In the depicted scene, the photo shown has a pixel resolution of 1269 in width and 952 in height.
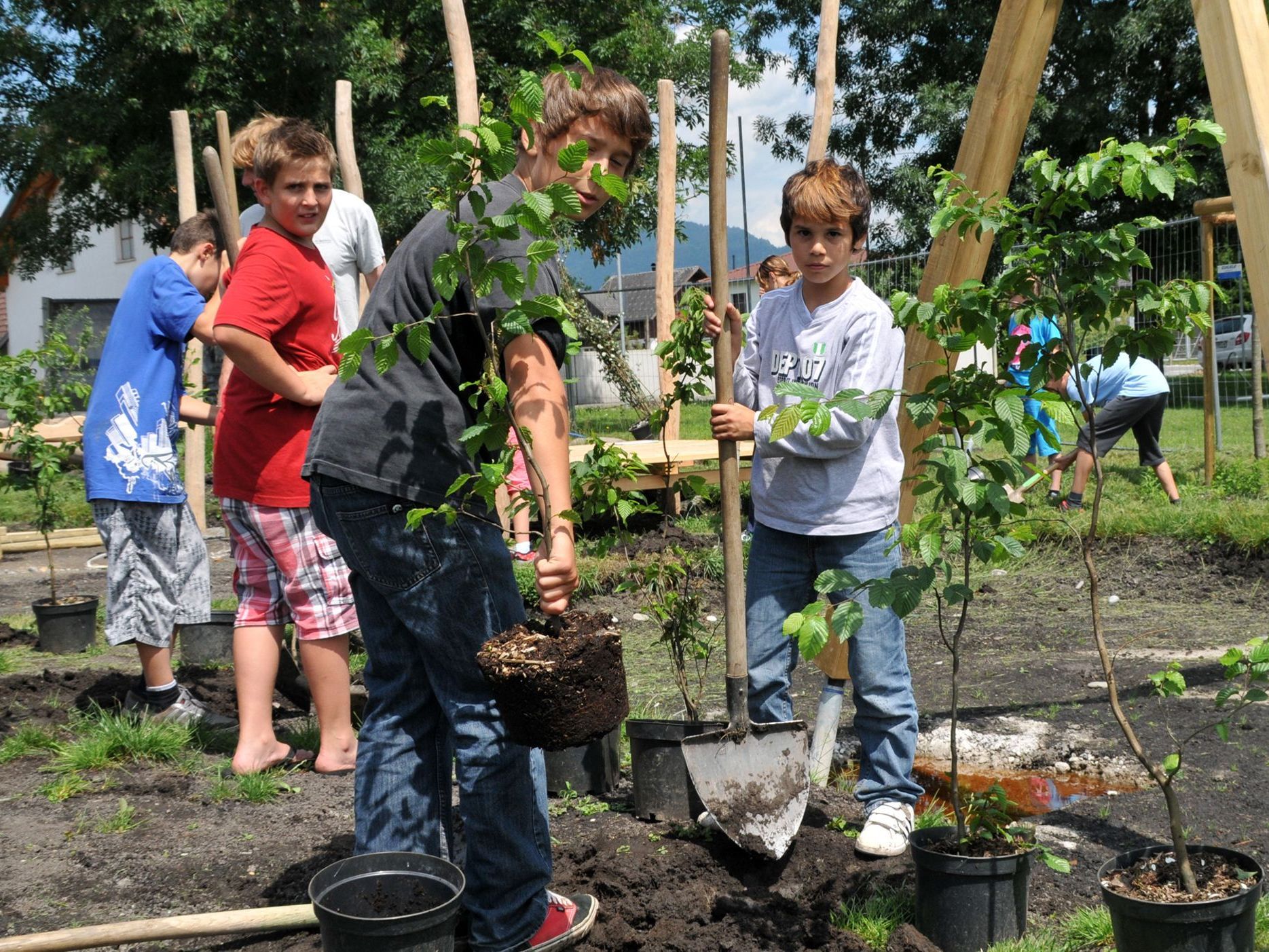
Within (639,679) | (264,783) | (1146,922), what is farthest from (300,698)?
(1146,922)

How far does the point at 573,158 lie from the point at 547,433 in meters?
0.54

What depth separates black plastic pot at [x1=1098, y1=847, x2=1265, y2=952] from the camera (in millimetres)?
2207

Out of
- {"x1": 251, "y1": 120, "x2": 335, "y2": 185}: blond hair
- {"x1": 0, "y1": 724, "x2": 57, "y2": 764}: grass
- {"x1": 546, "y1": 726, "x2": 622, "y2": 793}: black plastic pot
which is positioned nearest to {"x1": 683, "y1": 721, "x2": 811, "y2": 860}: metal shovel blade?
{"x1": 546, "y1": 726, "x2": 622, "y2": 793}: black plastic pot

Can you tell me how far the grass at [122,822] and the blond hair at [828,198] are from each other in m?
2.60

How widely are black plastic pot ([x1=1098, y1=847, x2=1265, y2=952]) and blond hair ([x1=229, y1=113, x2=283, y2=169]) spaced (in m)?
3.21

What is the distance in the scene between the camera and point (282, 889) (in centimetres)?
299

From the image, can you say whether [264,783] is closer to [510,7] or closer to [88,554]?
[88,554]

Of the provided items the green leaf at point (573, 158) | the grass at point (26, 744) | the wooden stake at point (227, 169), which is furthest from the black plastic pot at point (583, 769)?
the wooden stake at point (227, 169)

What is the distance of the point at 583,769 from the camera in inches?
145

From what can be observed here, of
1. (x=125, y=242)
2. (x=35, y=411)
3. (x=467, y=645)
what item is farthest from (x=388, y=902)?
(x=125, y=242)

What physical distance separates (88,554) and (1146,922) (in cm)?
878

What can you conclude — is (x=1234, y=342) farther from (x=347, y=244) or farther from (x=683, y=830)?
(x=683, y=830)

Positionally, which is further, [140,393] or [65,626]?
[65,626]

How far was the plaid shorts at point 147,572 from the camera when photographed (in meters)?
4.22
